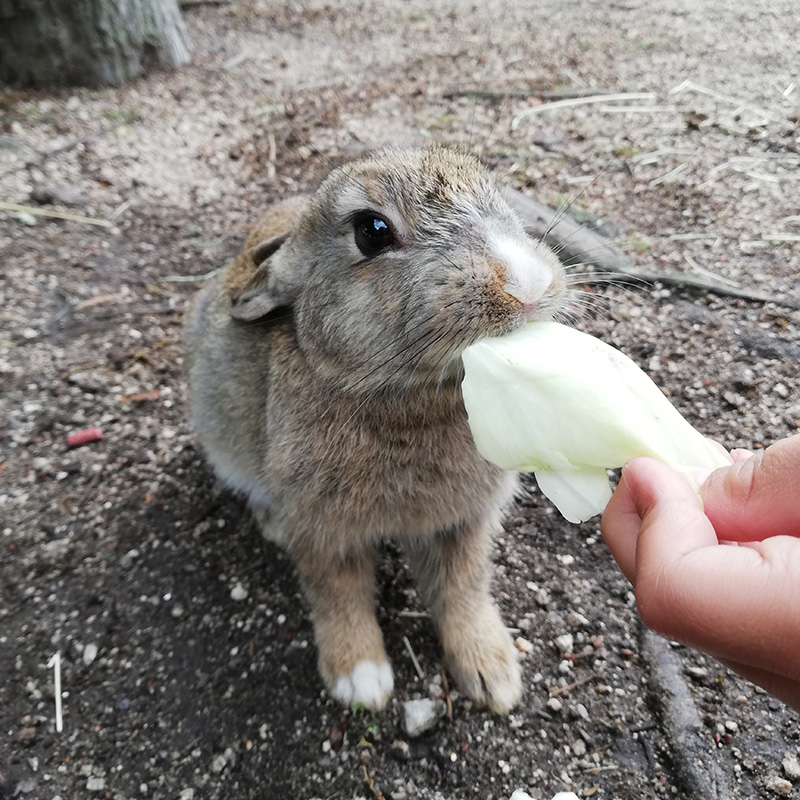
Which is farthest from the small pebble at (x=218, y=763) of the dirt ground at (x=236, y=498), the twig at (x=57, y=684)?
the twig at (x=57, y=684)

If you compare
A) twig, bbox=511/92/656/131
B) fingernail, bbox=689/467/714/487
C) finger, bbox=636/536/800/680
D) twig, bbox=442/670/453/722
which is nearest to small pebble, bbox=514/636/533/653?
twig, bbox=442/670/453/722

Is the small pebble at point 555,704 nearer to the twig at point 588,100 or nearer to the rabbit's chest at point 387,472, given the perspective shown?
the rabbit's chest at point 387,472

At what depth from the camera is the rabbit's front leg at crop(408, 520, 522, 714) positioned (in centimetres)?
257

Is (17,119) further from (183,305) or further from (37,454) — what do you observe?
(37,454)

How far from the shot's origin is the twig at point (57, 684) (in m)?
2.57

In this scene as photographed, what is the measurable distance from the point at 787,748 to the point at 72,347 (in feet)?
13.5

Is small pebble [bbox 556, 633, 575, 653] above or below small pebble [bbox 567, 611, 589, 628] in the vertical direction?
below

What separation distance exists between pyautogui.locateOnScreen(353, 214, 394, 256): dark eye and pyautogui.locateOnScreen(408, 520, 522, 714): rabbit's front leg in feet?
4.10

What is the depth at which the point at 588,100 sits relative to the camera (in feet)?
19.8

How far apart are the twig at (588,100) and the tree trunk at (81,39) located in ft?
13.0

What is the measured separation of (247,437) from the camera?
312 centimetres

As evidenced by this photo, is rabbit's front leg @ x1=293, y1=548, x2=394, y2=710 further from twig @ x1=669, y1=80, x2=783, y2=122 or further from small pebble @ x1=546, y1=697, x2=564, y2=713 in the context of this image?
twig @ x1=669, y1=80, x2=783, y2=122

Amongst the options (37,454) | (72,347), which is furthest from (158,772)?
(72,347)

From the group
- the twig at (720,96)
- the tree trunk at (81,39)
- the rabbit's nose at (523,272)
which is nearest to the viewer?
the rabbit's nose at (523,272)
